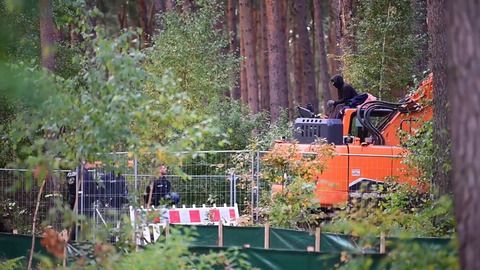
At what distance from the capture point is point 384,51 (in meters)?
26.3

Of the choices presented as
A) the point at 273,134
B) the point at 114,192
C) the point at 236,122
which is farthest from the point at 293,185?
the point at 236,122

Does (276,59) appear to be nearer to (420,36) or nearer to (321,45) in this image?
(420,36)

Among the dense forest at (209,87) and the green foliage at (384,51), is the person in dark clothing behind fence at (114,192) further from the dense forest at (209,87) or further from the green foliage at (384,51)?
the green foliage at (384,51)

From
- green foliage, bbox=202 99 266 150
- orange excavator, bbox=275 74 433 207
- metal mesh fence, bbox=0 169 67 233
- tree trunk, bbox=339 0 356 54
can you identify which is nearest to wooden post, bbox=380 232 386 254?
orange excavator, bbox=275 74 433 207

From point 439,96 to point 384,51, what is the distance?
1085 centimetres

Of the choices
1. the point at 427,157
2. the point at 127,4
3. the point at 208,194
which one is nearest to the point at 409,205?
the point at 427,157

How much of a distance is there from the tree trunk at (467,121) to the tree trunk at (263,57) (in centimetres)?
3293

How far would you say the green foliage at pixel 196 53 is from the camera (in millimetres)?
26844

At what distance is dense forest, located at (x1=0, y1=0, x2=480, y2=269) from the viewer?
6582mm

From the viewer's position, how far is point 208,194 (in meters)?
20.8

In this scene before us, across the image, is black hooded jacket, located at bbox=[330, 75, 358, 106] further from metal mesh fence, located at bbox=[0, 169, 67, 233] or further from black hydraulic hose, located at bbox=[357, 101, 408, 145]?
metal mesh fence, located at bbox=[0, 169, 67, 233]

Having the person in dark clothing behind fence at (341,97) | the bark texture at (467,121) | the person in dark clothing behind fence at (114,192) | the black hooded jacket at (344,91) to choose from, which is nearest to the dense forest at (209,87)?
the bark texture at (467,121)

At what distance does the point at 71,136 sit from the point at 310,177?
22.8ft

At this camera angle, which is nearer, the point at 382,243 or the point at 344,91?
the point at 382,243
